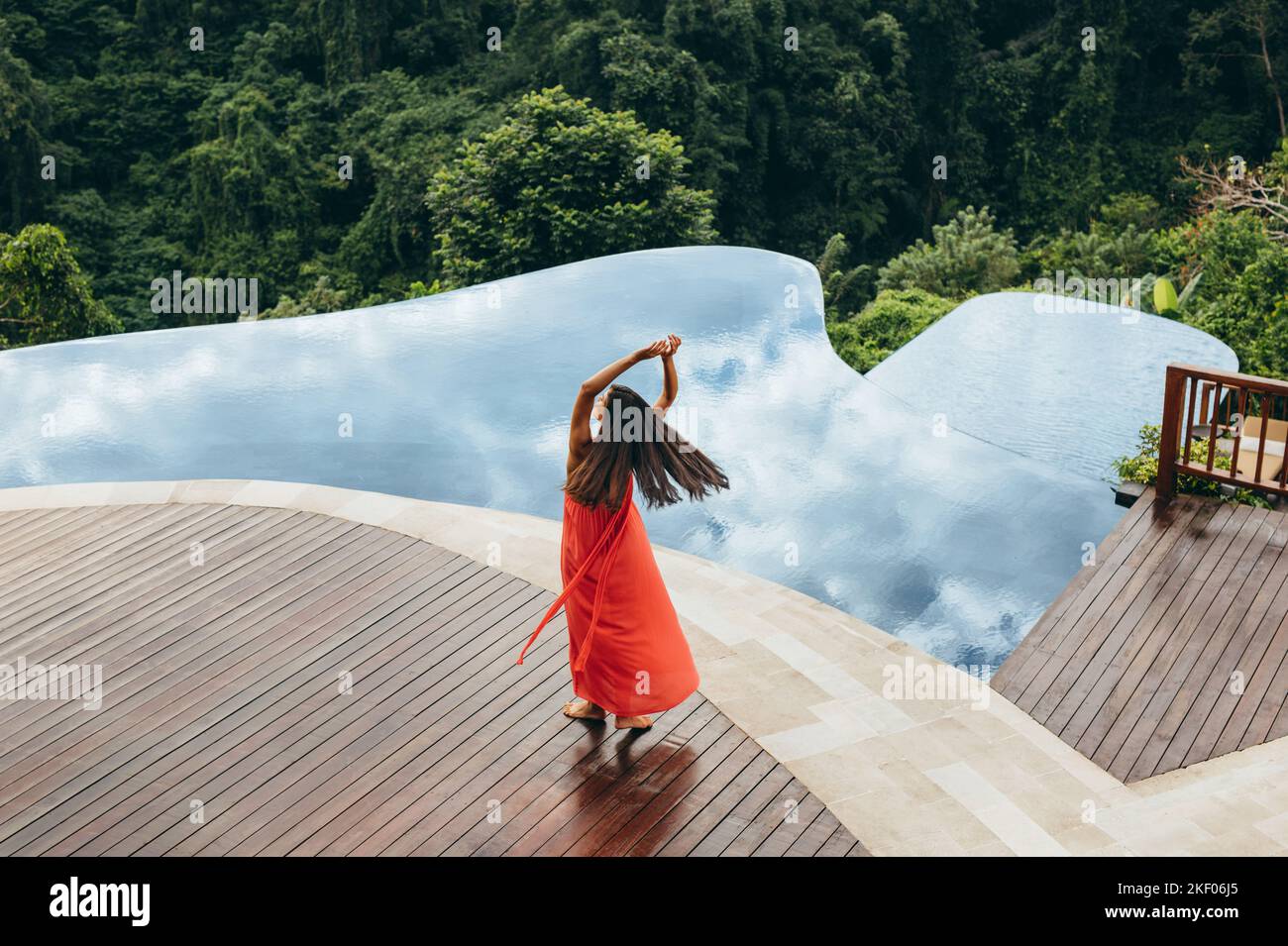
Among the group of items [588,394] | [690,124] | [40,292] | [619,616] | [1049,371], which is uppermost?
[690,124]

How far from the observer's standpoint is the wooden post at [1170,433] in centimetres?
783

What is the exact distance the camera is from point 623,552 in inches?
194

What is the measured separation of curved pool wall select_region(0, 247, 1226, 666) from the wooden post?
0.37 metres

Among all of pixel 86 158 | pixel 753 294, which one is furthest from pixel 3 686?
pixel 86 158

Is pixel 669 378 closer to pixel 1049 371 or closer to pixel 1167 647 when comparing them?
pixel 1167 647

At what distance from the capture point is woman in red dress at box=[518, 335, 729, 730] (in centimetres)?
483

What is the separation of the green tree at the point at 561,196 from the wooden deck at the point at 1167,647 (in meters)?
9.18

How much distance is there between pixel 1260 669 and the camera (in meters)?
6.17

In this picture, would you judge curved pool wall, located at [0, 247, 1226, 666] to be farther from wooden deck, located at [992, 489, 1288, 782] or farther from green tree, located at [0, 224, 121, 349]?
green tree, located at [0, 224, 121, 349]

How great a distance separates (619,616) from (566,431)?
154 inches

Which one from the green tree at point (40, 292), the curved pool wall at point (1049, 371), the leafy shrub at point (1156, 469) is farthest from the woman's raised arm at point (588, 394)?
the green tree at point (40, 292)

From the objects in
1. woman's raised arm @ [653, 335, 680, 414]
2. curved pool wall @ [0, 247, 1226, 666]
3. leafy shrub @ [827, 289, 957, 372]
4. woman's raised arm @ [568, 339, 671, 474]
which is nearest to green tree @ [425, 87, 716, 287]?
leafy shrub @ [827, 289, 957, 372]

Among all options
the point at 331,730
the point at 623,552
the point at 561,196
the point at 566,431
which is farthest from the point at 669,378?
the point at 561,196
